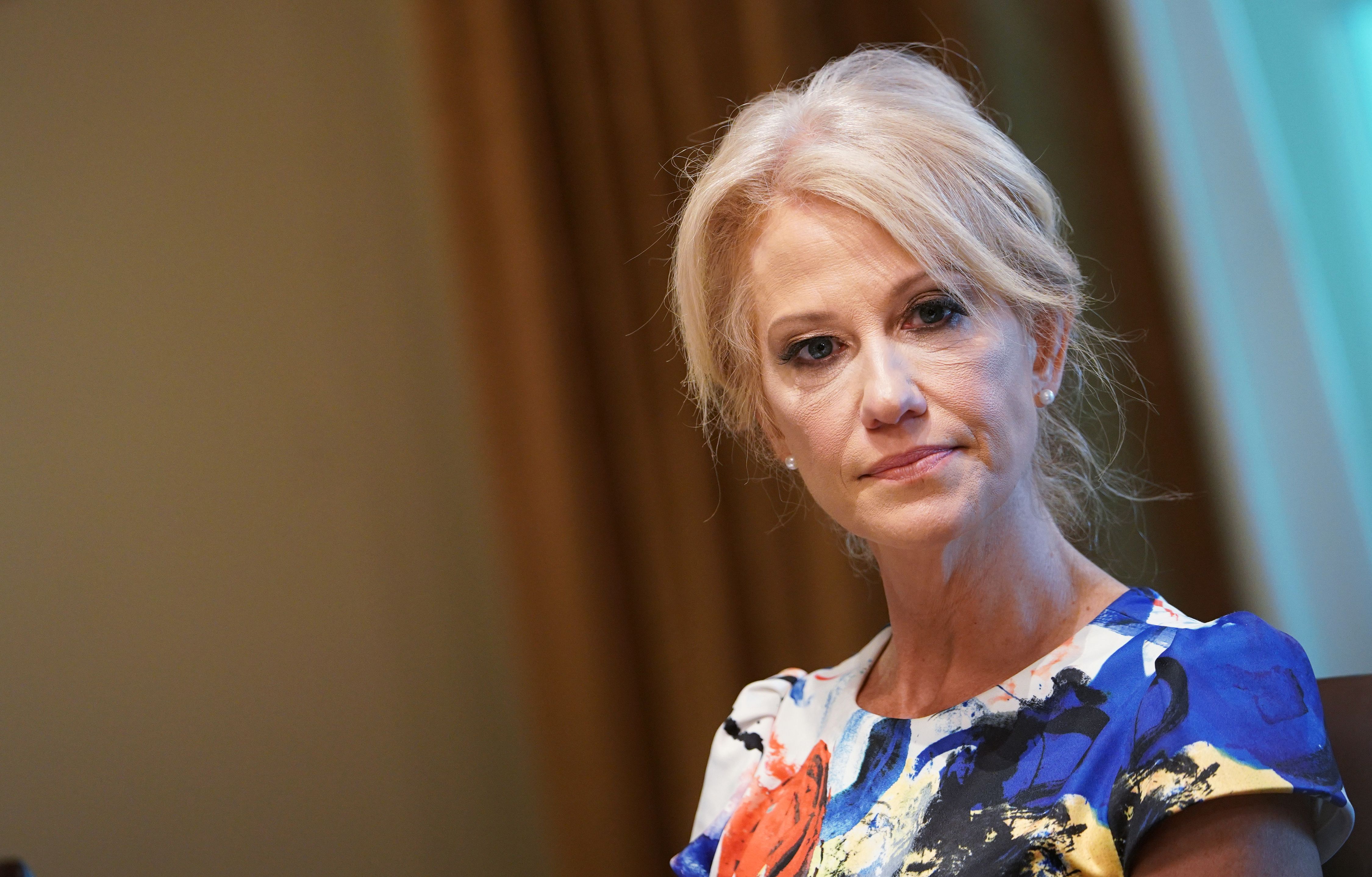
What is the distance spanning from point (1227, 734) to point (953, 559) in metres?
0.32

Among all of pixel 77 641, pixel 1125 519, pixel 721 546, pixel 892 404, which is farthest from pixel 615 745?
pixel 892 404

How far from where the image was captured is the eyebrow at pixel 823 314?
1004 millimetres

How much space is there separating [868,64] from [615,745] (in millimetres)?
1349

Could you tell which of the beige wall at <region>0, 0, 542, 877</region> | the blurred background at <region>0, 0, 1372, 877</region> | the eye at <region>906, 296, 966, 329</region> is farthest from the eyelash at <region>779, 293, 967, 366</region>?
the beige wall at <region>0, 0, 542, 877</region>

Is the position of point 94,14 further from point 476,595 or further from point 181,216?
point 476,595

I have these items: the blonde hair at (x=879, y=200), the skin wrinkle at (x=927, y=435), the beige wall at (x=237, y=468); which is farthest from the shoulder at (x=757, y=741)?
the beige wall at (x=237, y=468)

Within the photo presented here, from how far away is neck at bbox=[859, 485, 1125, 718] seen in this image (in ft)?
3.54

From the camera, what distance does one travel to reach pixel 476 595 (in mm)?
2400

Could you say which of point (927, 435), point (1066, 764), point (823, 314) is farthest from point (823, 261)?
point (1066, 764)

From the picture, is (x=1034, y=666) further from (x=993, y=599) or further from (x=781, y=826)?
(x=781, y=826)

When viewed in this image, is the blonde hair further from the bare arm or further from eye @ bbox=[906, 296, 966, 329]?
the bare arm

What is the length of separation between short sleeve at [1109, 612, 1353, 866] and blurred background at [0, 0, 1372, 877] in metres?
0.80

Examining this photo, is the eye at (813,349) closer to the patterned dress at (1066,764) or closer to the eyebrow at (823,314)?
the eyebrow at (823,314)

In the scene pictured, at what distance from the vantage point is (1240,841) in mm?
816
